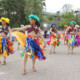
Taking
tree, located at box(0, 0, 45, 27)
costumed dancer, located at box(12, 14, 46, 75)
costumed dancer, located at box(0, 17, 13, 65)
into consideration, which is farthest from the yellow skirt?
tree, located at box(0, 0, 45, 27)

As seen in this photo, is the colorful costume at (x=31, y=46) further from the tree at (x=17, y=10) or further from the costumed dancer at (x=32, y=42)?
the tree at (x=17, y=10)

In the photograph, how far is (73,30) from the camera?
897 cm

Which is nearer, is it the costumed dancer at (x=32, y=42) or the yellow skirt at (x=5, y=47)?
the costumed dancer at (x=32, y=42)

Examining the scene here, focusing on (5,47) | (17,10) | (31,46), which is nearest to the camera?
(31,46)

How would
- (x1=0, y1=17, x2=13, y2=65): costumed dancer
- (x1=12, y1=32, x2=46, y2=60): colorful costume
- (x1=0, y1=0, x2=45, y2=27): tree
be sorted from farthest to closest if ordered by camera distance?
(x1=0, y1=0, x2=45, y2=27): tree, (x1=0, y1=17, x2=13, y2=65): costumed dancer, (x1=12, y1=32, x2=46, y2=60): colorful costume

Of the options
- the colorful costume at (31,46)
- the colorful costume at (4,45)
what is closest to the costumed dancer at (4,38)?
the colorful costume at (4,45)

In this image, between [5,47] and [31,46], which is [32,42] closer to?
[31,46]

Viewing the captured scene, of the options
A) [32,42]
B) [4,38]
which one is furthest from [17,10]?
[32,42]

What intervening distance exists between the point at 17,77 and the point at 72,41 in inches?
199

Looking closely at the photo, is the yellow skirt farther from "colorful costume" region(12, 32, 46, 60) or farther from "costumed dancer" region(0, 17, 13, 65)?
"colorful costume" region(12, 32, 46, 60)

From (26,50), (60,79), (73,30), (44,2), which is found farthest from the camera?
(44,2)

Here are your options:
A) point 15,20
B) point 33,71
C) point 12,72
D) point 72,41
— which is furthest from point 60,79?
point 15,20

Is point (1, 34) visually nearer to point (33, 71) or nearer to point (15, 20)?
point (33, 71)

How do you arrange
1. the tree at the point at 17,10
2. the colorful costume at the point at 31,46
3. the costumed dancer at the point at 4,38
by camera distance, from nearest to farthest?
1. the colorful costume at the point at 31,46
2. the costumed dancer at the point at 4,38
3. the tree at the point at 17,10
